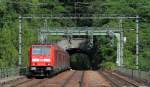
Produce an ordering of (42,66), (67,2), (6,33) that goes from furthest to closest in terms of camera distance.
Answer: (67,2), (6,33), (42,66)

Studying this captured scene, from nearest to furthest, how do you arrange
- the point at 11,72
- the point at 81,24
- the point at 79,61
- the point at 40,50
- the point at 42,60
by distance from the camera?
the point at 11,72 → the point at 42,60 → the point at 40,50 → the point at 81,24 → the point at 79,61

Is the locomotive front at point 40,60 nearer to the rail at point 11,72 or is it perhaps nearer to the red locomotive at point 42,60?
the red locomotive at point 42,60

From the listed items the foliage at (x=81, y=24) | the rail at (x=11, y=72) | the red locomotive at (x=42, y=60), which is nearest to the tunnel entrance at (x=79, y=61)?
the foliage at (x=81, y=24)

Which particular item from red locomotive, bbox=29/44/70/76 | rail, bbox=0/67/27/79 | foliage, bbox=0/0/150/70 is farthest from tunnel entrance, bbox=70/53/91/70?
red locomotive, bbox=29/44/70/76

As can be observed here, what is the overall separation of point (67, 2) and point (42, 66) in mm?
61714

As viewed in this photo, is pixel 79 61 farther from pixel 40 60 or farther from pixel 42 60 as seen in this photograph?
pixel 40 60

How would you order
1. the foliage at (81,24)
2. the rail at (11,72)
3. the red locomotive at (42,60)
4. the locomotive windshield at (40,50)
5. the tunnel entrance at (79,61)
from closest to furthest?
the rail at (11,72)
the red locomotive at (42,60)
the locomotive windshield at (40,50)
the foliage at (81,24)
the tunnel entrance at (79,61)

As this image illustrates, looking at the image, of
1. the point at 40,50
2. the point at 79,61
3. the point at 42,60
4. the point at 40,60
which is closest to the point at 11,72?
the point at 40,60

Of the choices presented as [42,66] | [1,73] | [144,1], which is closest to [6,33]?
[42,66]

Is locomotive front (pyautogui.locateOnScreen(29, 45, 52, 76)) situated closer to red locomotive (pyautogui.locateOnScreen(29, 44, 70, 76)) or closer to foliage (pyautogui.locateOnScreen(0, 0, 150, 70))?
red locomotive (pyautogui.locateOnScreen(29, 44, 70, 76))

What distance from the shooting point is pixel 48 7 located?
105 m

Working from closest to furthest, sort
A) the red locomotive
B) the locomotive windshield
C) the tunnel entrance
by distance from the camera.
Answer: the red locomotive → the locomotive windshield → the tunnel entrance

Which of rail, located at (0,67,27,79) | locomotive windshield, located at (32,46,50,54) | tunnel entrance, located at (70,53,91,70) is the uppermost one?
locomotive windshield, located at (32,46,50,54)

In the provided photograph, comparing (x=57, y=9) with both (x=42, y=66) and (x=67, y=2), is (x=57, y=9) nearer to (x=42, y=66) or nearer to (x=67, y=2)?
(x=67, y=2)
